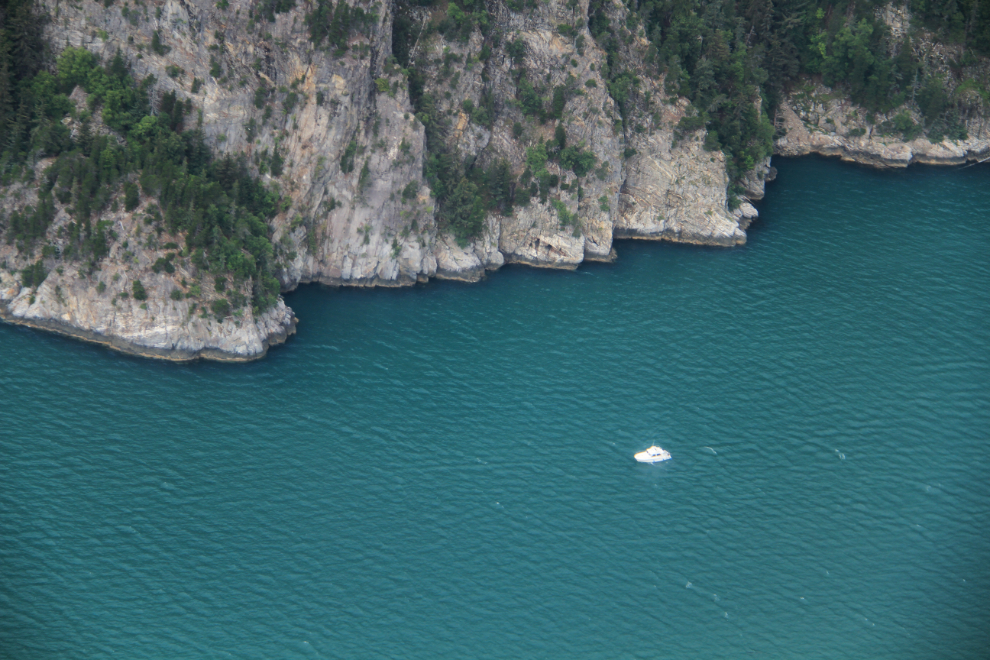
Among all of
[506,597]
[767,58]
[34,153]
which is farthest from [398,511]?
[767,58]

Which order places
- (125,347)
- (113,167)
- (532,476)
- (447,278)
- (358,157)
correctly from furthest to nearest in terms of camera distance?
(447,278), (358,157), (113,167), (125,347), (532,476)

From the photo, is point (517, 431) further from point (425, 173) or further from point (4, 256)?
point (4, 256)

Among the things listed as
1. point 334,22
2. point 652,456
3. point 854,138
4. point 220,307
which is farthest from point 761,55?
point 220,307

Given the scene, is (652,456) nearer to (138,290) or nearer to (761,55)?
(138,290)

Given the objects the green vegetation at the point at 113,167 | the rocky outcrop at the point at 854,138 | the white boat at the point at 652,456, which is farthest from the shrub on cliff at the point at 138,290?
the rocky outcrop at the point at 854,138

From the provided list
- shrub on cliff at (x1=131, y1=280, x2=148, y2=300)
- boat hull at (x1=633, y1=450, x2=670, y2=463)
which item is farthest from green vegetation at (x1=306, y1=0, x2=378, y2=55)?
boat hull at (x1=633, y1=450, x2=670, y2=463)

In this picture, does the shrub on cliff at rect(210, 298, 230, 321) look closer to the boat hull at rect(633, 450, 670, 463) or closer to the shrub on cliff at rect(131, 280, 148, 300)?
the shrub on cliff at rect(131, 280, 148, 300)
